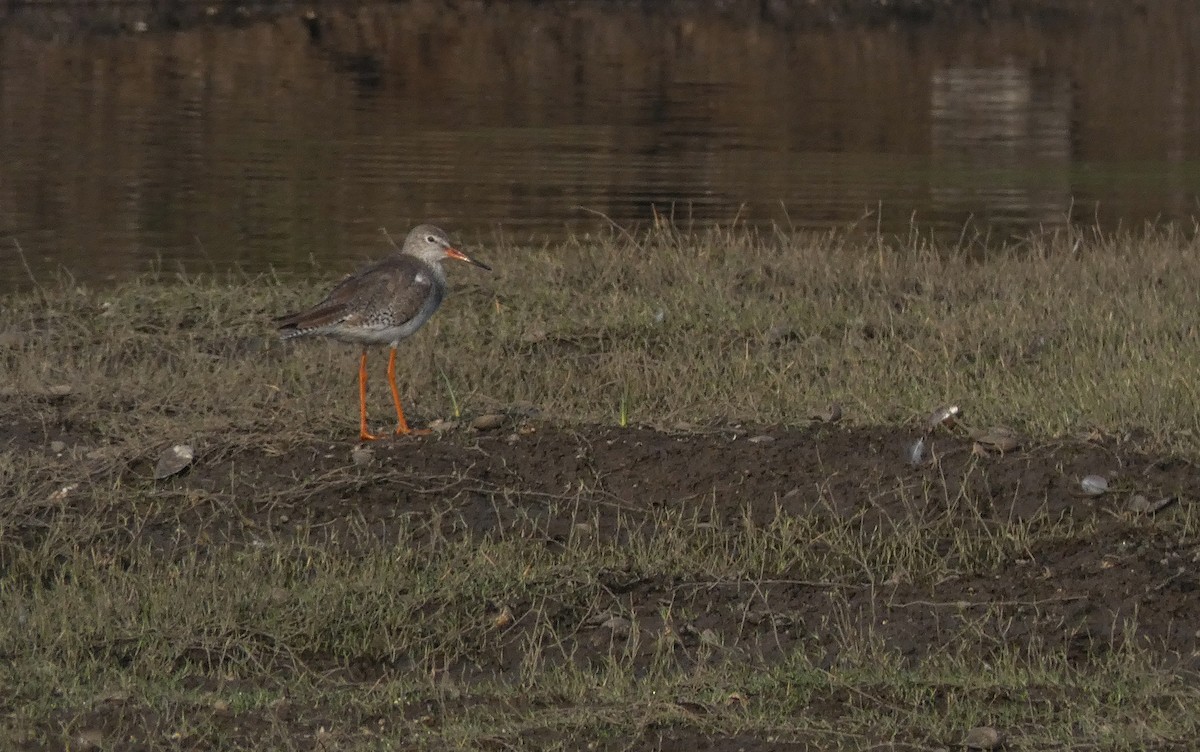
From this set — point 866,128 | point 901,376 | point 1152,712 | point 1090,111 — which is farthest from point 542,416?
point 1090,111

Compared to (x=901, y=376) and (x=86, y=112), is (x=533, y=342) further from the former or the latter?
(x=86, y=112)

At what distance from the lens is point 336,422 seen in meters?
8.45

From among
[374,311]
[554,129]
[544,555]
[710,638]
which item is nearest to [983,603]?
[710,638]

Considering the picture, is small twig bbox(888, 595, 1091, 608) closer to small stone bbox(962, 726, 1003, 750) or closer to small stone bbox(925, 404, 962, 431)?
small stone bbox(962, 726, 1003, 750)

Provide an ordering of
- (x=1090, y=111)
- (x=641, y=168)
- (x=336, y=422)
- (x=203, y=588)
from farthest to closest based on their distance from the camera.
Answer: (x=1090, y=111)
(x=641, y=168)
(x=336, y=422)
(x=203, y=588)

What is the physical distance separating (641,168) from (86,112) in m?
8.67

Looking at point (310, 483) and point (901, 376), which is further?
point (901, 376)

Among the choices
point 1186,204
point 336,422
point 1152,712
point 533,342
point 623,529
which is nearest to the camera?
point 1152,712

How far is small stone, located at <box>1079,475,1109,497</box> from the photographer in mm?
7532

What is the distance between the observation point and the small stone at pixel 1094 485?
24.7 feet

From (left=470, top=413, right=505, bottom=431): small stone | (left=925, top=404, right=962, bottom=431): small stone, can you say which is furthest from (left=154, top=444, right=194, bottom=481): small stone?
(left=925, top=404, right=962, bottom=431): small stone

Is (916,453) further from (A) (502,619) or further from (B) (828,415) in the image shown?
(A) (502,619)

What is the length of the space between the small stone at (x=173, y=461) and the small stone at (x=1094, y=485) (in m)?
3.48

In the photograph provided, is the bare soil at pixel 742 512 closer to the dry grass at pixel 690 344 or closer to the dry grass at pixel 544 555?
the dry grass at pixel 544 555
